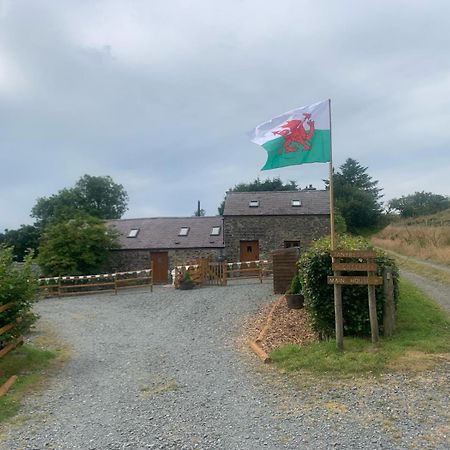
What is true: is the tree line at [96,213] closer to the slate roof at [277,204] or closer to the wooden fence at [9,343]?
the slate roof at [277,204]

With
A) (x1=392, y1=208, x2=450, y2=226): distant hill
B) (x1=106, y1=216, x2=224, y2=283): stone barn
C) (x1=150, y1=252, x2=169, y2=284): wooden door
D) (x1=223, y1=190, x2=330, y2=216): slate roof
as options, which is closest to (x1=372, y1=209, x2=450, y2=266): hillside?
(x1=392, y1=208, x2=450, y2=226): distant hill

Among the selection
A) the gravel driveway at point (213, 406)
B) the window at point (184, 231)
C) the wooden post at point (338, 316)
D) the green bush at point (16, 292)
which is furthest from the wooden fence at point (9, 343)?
the window at point (184, 231)

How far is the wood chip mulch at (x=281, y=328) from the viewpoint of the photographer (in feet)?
29.8

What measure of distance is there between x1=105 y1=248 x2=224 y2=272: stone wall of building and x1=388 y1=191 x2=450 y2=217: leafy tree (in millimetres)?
35010

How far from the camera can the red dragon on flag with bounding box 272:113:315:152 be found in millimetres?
8328

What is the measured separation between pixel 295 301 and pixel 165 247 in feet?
57.9

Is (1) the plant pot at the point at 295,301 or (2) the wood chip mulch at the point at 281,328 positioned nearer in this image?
(2) the wood chip mulch at the point at 281,328

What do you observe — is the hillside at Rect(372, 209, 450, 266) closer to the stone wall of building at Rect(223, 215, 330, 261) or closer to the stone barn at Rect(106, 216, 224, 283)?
the stone wall of building at Rect(223, 215, 330, 261)

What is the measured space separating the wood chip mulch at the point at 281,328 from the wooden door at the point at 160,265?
16.3 metres

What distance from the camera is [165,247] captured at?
29.0 m

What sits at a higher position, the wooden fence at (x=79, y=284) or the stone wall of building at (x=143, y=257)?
the stone wall of building at (x=143, y=257)

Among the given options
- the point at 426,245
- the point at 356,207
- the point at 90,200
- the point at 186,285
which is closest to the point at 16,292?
the point at 186,285

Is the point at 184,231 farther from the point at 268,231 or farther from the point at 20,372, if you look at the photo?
the point at 20,372

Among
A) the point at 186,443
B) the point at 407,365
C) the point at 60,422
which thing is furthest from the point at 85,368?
the point at 407,365
